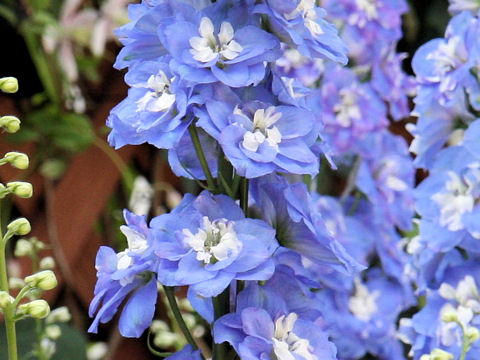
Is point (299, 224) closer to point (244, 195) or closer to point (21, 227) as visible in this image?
point (244, 195)

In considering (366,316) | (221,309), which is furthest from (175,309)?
(366,316)

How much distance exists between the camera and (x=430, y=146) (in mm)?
704

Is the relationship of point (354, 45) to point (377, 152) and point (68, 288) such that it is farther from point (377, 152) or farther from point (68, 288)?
point (68, 288)

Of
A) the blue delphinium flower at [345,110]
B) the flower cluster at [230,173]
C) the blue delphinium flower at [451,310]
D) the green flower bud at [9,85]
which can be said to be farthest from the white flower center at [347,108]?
the green flower bud at [9,85]

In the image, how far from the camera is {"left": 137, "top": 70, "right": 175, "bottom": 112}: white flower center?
18.0 inches

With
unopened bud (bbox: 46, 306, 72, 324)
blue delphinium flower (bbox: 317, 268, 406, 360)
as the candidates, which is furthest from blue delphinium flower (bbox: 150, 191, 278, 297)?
blue delphinium flower (bbox: 317, 268, 406, 360)

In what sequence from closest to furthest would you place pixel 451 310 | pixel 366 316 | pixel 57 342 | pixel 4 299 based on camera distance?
pixel 4 299
pixel 451 310
pixel 57 342
pixel 366 316

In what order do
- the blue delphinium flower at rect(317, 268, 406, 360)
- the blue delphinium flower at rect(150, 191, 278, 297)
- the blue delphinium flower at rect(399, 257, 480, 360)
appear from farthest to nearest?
the blue delphinium flower at rect(317, 268, 406, 360) < the blue delphinium flower at rect(399, 257, 480, 360) < the blue delphinium flower at rect(150, 191, 278, 297)

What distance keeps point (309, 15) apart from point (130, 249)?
150 millimetres

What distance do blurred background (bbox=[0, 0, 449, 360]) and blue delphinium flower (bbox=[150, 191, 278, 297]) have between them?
0.65 meters

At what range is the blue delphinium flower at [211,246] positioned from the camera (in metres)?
0.44

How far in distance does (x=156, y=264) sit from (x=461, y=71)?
29 cm

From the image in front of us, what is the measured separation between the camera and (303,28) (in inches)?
19.0

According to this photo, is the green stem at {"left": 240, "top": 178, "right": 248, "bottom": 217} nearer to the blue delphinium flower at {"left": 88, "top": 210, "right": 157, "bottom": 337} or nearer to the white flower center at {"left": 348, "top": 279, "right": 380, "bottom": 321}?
the blue delphinium flower at {"left": 88, "top": 210, "right": 157, "bottom": 337}
